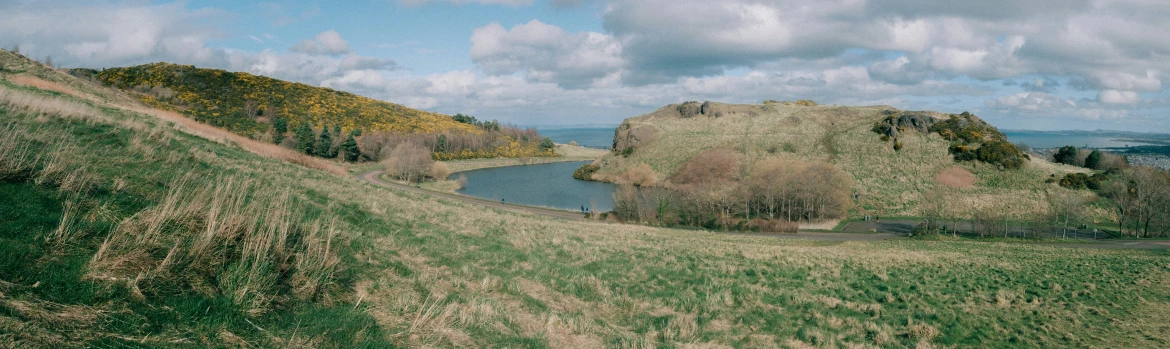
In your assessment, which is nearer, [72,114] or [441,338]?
[441,338]

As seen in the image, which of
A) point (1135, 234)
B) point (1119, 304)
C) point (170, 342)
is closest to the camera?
point (170, 342)

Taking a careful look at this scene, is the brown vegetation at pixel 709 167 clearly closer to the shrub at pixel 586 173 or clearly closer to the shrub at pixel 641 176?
the shrub at pixel 641 176

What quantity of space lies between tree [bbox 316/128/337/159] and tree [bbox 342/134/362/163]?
7.83 feet

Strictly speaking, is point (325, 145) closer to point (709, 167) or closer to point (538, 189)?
point (538, 189)

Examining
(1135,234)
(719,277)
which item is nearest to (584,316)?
(719,277)

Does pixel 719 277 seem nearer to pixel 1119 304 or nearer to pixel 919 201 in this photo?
pixel 1119 304

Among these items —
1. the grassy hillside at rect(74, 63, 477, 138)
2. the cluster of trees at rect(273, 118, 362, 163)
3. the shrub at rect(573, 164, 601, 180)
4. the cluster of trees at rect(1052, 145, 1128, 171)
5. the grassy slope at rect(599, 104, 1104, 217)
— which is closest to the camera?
the grassy slope at rect(599, 104, 1104, 217)

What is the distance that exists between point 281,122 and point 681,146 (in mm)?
73792

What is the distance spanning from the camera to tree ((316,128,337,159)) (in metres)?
91.6

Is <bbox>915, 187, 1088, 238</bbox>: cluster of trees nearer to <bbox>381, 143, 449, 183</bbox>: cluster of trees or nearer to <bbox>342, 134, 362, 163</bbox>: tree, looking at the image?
<bbox>381, 143, 449, 183</bbox>: cluster of trees

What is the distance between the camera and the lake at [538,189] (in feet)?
228

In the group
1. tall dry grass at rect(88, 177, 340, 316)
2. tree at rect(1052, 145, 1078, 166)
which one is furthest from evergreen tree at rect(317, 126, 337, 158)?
tree at rect(1052, 145, 1078, 166)

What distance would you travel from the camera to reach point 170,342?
4.39 meters

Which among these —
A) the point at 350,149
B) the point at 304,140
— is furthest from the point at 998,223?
the point at 304,140
